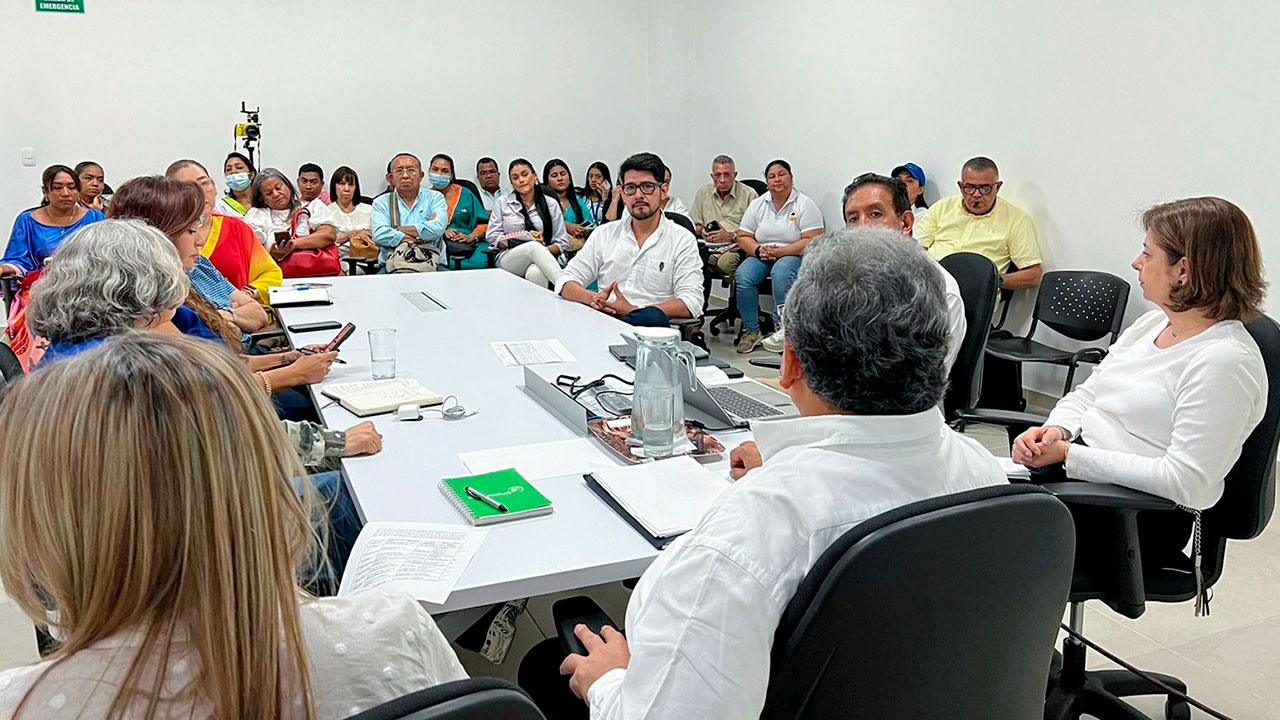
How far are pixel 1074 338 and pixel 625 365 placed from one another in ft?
9.66

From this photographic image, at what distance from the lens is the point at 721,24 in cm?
843

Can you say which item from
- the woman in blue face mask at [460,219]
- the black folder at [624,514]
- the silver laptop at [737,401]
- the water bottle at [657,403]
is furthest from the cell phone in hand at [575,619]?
the woman in blue face mask at [460,219]

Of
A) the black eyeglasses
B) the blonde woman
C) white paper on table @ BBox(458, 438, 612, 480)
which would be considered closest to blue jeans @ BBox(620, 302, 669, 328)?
the black eyeglasses

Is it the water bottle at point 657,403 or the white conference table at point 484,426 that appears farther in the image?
the water bottle at point 657,403

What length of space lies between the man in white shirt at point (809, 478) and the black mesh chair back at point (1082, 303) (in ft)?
12.1

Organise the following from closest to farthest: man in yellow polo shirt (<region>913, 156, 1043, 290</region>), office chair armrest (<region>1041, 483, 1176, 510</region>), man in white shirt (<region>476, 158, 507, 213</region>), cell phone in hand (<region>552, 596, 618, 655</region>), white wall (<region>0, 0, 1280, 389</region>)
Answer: cell phone in hand (<region>552, 596, 618, 655</region>)
office chair armrest (<region>1041, 483, 1176, 510</region>)
white wall (<region>0, 0, 1280, 389</region>)
man in yellow polo shirt (<region>913, 156, 1043, 290</region>)
man in white shirt (<region>476, 158, 507, 213</region>)

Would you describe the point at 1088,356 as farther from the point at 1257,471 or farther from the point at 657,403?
the point at 657,403

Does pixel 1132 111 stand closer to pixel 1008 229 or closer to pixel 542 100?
pixel 1008 229

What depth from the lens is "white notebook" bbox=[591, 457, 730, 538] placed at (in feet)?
5.72

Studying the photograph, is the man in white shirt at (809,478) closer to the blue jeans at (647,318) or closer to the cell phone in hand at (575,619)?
the cell phone in hand at (575,619)

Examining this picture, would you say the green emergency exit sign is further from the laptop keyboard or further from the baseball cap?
the laptop keyboard

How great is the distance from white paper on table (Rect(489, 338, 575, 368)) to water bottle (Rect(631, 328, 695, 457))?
89 cm

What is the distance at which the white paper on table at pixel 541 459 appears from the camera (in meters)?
2.04

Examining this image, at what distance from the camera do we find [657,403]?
2.10 meters
